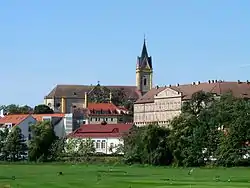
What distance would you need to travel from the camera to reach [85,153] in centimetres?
13475

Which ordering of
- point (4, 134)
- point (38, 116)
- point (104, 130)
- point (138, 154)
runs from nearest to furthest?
point (138, 154), point (4, 134), point (104, 130), point (38, 116)

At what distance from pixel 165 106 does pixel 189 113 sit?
70.7m

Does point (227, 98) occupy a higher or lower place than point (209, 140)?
higher

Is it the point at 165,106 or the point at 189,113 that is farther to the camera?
the point at 165,106

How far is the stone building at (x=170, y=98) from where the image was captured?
16700cm

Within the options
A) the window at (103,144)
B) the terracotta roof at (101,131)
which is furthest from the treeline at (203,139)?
the terracotta roof at (101,131)

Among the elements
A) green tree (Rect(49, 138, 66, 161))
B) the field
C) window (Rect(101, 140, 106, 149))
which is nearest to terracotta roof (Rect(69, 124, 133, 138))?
window (Rect(101, 140, 106, 149))

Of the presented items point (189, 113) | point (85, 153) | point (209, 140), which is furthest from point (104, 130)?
point (209, 140)

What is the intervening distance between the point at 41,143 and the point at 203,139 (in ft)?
113

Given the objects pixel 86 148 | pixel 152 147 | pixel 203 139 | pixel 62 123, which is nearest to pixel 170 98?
pixel 62 123

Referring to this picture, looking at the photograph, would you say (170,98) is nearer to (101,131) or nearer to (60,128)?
(60,128)

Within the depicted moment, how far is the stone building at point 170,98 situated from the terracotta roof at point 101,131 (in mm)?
16706

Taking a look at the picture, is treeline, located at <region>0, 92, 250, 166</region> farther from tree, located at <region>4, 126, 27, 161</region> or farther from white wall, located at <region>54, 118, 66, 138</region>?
white wall, located at <region>54, 118, 66, 138</region>

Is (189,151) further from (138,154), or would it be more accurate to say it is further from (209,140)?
(138,154)
